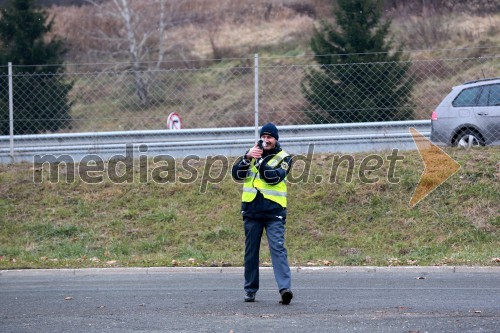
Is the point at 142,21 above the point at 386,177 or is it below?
above

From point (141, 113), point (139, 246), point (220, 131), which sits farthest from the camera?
point (141, 113)

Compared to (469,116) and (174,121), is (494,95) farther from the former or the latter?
(174,121)

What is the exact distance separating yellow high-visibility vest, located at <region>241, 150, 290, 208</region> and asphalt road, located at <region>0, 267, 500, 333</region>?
107 cm

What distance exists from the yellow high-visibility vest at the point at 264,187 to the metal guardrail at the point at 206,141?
6.62m

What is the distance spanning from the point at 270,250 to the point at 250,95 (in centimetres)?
1058

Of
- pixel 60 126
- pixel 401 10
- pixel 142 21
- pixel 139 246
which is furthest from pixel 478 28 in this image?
pixel 139 246

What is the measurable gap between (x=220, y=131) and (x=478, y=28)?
18.6m

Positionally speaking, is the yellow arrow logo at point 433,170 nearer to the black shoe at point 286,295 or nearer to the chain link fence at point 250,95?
the chain link fence at point 250,95

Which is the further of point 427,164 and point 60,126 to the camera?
point 60,126

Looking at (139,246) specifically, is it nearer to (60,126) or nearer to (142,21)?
(60,126)

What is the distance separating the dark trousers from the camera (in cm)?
857

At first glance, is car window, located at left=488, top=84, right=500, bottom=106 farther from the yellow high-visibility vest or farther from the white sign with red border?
the yellow high-visibility vest

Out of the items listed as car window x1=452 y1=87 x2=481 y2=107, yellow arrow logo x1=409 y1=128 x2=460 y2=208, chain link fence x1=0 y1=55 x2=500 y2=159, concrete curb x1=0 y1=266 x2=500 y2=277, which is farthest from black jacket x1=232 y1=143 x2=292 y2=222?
car window x1=452 y1=87 x2=481 y2=107

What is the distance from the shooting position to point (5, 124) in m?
15.8
